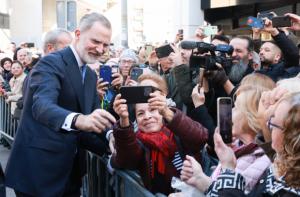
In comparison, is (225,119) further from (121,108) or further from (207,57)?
(207,57)

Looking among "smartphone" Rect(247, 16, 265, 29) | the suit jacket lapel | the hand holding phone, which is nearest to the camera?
the hand holding phone

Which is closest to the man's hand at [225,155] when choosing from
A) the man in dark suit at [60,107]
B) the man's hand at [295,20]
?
the man in dark suit at [60,107]

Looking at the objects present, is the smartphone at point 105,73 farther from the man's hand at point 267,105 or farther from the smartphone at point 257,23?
the man's hand at point 267,105

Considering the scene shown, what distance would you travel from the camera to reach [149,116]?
3242 millimetres

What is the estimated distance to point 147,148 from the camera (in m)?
3.16

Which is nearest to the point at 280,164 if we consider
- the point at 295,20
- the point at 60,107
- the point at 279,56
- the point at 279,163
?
the point at 279,163

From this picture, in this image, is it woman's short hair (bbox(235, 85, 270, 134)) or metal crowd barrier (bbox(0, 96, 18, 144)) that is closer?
woman's short hair (bbox(235, 85, 270, 134))

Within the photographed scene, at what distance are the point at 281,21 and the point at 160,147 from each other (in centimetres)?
184

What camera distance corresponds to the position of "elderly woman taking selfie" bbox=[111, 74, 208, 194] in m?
2.94

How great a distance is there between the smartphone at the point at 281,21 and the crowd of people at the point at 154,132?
0.16ft

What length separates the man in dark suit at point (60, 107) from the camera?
126 inches

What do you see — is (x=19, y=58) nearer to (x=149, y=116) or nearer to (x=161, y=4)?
(x=149, y=116)

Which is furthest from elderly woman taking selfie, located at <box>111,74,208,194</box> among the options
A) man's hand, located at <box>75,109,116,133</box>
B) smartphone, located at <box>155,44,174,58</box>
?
smartphone, located at <box>155,44,174,58</box>

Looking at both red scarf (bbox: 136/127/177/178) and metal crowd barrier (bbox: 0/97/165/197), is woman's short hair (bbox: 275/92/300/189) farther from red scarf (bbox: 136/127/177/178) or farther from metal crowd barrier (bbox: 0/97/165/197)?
red scarf (bbox: 136/127/177/178)
